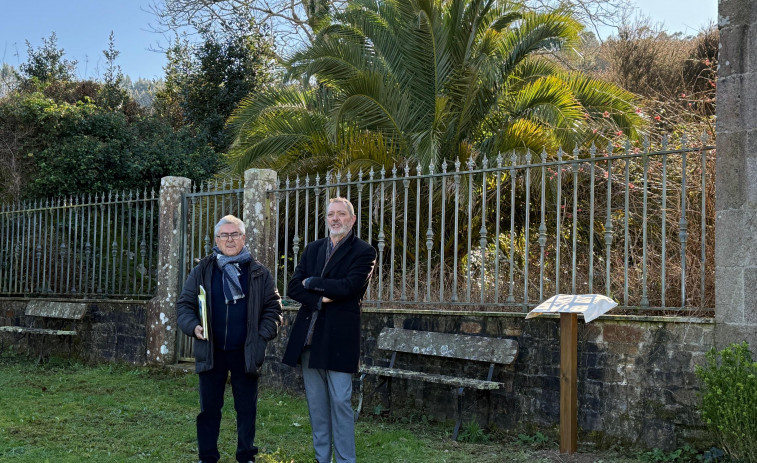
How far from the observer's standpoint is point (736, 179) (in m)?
5.60

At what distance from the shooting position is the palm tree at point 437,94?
10938 mm

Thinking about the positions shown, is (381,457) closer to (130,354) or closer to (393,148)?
(130,354)

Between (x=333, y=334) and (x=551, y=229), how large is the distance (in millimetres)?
6004

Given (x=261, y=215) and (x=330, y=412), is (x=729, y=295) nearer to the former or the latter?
(x=330, y=412)

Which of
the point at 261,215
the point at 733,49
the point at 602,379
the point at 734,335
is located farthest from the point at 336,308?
the point at 261,215

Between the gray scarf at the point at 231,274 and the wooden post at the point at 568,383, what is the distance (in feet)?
8.00

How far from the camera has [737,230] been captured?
18.2 ft

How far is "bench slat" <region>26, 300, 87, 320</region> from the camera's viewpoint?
1082cm

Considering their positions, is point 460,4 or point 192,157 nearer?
point 460,4

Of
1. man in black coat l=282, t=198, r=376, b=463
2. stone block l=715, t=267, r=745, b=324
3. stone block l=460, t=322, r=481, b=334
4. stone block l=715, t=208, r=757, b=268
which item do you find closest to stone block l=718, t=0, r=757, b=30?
stone block l=715, t=208, r=757, b=268

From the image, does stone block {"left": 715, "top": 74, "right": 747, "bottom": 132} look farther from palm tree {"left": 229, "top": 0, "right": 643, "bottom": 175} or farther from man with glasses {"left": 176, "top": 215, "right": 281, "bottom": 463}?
palm tree {"left": 229, "top": 0, "right": 643, "bottom": 175}

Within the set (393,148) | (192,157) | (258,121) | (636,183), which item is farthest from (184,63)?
(636,183)

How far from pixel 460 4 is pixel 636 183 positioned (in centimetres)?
422

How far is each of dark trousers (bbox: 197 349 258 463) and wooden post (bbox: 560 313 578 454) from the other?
2281mm
